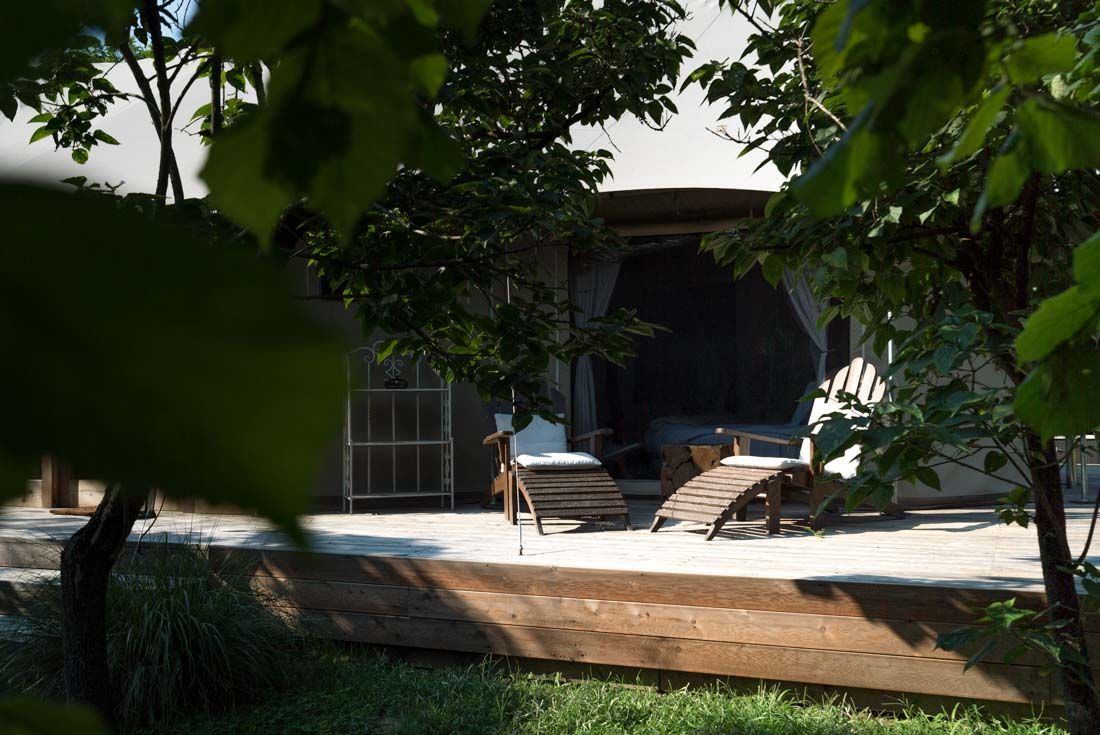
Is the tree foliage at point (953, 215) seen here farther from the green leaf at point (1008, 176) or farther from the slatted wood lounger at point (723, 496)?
the slatted wood lounger at point (723, 496)

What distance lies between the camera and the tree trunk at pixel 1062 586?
7.88 ft

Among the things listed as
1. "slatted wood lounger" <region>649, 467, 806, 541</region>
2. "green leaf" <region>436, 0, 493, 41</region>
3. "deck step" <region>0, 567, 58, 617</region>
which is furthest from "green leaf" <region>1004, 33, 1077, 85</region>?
"slatted wood lounger" <region>649, 467, 806, 541</region>

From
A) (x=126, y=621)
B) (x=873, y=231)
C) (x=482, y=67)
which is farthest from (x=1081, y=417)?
(x=126, y=621)

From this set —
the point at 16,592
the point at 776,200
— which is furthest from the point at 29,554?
the point at 776,200

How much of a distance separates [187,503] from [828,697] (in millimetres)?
3963

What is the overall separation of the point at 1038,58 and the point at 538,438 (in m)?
6.88

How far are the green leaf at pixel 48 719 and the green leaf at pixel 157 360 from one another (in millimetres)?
61

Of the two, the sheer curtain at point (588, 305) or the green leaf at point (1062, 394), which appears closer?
the green leaf at point (1062, 394)

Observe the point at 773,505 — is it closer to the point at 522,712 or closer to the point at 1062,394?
the point at 522,712

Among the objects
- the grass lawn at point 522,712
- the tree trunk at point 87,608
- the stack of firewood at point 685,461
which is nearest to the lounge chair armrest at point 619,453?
the stack of firewood at point 685,461

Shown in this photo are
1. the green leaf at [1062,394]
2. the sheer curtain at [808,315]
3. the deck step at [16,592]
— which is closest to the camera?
the green leaf at [1062,394]

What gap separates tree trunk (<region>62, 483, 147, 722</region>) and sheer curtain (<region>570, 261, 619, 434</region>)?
18.0ft

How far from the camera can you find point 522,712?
12.1 feet

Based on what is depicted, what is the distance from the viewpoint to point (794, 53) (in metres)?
2.67
